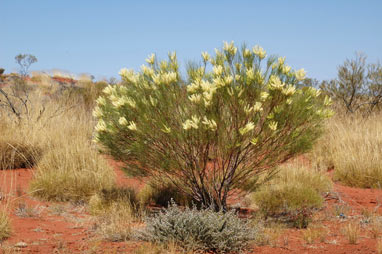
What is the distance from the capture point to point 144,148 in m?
5.93

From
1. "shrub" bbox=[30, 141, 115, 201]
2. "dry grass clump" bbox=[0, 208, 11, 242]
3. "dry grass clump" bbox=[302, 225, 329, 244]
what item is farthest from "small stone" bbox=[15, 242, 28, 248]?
"dry grass clump" bbox=[302, 225, 329, 244]

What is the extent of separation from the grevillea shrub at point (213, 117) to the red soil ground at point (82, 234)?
1.07 m

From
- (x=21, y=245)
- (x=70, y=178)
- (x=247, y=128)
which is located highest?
(x=247, y=128)

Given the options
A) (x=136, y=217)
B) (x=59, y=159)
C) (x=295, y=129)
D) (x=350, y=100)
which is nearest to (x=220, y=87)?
(x=295, y=129)

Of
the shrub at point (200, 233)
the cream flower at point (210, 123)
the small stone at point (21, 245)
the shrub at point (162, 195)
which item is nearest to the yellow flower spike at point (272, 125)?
the cream flower at point (210, 123)

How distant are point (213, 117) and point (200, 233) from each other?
54.6 inches

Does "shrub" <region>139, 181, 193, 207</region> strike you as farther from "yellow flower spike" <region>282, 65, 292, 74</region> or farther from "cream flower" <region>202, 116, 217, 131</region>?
"yellow flower spike" <region>282, 65, 292, 74</region>

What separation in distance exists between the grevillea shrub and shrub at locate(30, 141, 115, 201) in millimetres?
1467

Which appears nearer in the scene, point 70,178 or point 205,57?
point 205,57

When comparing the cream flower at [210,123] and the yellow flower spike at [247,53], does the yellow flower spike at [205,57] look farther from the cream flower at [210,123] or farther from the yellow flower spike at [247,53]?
the cream flower at [210,123]

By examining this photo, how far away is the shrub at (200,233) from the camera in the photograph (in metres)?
4.75

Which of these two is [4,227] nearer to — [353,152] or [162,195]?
[162,195]

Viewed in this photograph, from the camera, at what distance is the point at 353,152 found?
10.9m

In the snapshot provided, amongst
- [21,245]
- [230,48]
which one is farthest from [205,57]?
[21,245]
